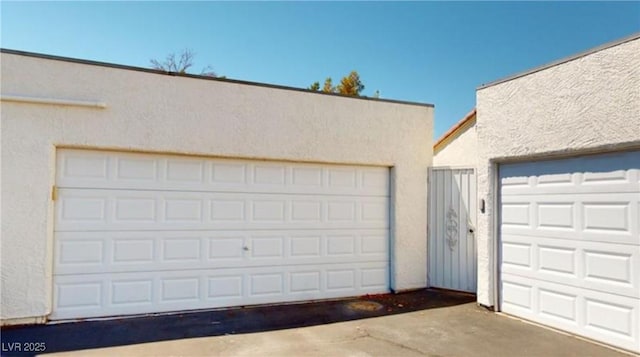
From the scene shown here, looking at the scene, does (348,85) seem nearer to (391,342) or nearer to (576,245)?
(576,245)

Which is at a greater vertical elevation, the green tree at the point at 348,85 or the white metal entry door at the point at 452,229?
the green tree at the point at 348,85

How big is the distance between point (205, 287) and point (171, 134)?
2.56 m

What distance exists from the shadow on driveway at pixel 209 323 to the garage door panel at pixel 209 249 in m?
0.75

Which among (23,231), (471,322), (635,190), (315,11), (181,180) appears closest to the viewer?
(635,190)

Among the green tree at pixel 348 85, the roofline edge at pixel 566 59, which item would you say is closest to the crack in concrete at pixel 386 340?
the roofline edge at pixel 566 59

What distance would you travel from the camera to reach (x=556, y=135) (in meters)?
5.45

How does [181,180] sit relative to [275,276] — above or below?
above

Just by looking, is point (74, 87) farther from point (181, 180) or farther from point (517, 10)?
point (517, 10)

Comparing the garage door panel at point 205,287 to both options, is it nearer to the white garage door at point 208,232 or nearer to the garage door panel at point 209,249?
the white garage door at point 208,232

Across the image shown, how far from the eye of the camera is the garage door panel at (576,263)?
15.4ft

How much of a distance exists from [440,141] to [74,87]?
9056 mm

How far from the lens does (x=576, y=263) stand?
17.3ft

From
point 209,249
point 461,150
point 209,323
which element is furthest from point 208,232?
point 461,150

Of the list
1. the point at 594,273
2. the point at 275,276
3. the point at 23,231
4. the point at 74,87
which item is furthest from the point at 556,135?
the point at 23,231
